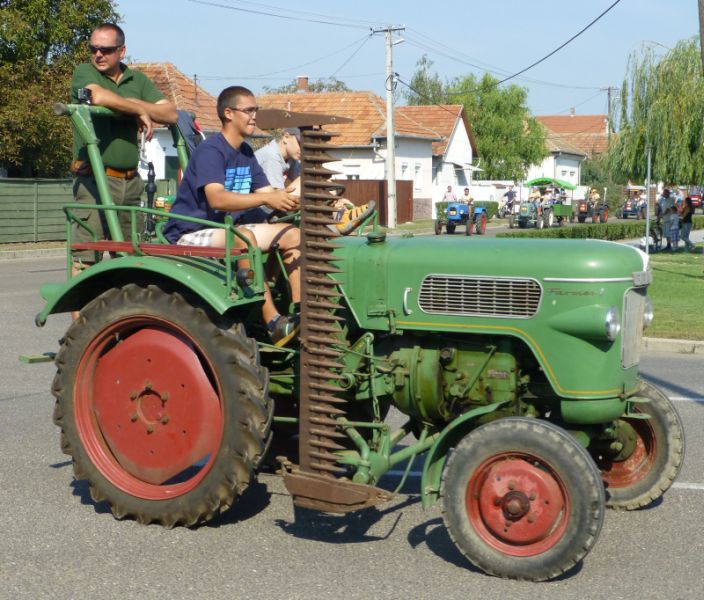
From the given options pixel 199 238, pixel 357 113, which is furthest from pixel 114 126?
pixel 357 113

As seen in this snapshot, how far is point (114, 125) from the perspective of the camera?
→ 6.39 m

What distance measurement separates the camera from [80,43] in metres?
31.0

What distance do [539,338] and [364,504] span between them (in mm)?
1106

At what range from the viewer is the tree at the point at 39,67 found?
28.6 meters

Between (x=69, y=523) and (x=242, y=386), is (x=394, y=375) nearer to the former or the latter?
(x=242, y=386)

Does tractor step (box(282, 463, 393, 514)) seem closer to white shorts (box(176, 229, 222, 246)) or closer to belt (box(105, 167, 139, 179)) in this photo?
white shorts (box(176, 229, 222, 246))

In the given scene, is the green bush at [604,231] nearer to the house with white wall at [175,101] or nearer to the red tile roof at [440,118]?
the house with white wall at [175,101]

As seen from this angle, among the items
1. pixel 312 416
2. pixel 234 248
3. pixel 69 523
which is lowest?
pixel 69 523

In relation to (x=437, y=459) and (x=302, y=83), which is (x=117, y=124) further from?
(x=302, y=83)

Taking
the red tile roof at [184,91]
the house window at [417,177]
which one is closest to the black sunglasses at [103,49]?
the red tile roof at [184,91]

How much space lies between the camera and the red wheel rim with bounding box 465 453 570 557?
462cm

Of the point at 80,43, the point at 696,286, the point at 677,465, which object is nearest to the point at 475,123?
the point at 80,43

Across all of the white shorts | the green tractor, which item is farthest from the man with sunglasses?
the white shorts

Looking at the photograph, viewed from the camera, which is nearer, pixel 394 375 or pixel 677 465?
pixel 394 375
